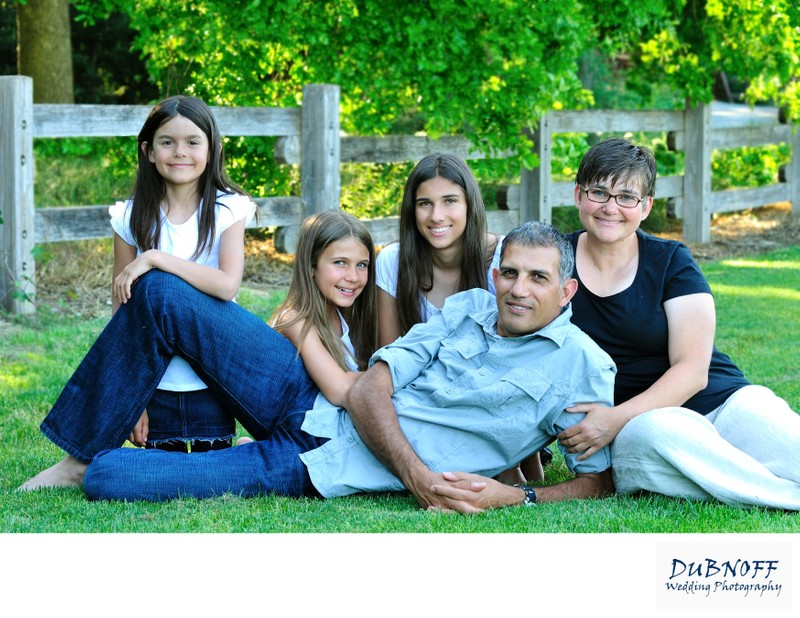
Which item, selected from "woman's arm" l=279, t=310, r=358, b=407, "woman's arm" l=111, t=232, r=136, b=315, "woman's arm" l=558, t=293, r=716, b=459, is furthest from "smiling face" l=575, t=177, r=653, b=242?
"woman's arm" l=111, t=232, r=136, b=315

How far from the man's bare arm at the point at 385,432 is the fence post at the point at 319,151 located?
4915mm

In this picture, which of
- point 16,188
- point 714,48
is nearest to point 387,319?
point 16,188

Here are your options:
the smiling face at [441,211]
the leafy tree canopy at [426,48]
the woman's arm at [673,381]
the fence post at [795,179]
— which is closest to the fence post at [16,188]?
the leafy tree canopy at [426,48]

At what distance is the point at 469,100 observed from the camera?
8969 mm

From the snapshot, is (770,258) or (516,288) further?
(770,258)

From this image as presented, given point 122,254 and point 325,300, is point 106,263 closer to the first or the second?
point 122,254

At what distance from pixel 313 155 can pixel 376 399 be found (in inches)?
204

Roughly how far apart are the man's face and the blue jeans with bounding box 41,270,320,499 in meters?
0.85

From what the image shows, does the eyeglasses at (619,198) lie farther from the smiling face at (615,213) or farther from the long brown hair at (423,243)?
the long brown hair at (423,243)

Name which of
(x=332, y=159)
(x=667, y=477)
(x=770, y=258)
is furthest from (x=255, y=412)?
(x=770, y=258)

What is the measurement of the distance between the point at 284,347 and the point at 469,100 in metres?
5.34

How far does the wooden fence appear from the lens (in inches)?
278

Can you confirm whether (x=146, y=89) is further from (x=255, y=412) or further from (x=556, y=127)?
(x=255, y=412)

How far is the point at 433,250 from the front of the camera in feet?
14.2
